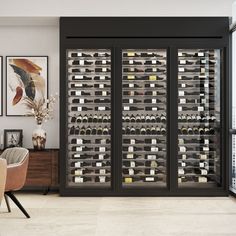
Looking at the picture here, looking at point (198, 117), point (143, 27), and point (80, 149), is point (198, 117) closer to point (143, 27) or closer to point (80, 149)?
point (143, 27)

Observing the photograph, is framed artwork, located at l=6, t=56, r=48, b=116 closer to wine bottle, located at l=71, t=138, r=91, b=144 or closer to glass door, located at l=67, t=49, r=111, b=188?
glass door, located at l=67, t=49, r=111, b=188

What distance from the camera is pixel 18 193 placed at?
8.25m

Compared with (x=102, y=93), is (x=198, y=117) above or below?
below

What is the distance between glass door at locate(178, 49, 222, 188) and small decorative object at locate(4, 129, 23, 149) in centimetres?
276

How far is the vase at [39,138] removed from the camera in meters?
8.06

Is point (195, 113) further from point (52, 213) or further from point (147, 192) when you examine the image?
point (52, 213)

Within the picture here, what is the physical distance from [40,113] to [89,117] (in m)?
0.83

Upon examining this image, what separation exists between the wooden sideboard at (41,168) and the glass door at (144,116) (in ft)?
3.90

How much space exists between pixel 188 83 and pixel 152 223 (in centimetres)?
299

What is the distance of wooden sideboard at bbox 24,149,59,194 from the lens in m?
7.99

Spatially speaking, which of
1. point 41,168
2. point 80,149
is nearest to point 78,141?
point 80,149

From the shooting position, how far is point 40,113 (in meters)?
8.15
